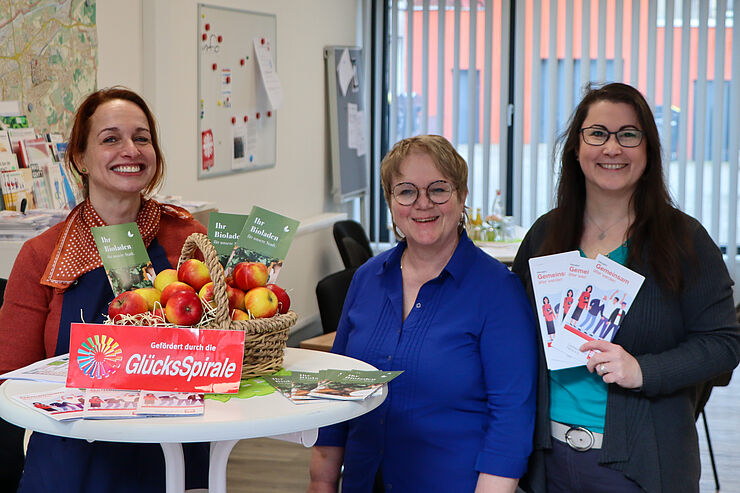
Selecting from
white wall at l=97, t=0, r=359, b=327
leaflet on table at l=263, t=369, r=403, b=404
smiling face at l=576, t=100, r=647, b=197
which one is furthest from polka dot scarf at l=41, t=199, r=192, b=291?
white wall at l=97, t=0, r=359, b=327

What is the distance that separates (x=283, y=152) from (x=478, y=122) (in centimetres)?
209

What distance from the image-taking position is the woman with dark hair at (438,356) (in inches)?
76.9

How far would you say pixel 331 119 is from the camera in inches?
260

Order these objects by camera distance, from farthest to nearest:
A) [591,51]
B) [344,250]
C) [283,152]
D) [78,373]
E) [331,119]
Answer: [591,51] → [331,119] → [283,152] → [344,250] → [78,373]

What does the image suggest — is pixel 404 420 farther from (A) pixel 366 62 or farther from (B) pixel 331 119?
(A) pixel 366 62

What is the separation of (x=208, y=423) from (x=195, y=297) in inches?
11.9

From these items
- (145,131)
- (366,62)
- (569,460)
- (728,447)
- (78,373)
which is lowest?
(728,447)

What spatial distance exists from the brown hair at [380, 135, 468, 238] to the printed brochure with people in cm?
28

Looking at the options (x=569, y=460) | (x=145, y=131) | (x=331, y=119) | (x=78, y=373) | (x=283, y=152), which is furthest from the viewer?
(x=331, y=119)

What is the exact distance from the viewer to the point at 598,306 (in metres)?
1.93

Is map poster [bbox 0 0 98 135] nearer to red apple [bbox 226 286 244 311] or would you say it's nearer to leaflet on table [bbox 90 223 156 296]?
leaflet on table [bbox 90 223 156 296]

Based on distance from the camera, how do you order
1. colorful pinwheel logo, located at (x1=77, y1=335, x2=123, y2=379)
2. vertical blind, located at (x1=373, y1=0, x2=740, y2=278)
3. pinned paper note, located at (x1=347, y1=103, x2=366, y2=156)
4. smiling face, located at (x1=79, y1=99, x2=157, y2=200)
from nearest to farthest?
1. colorful pinwheel logo, located at (x1=77, y1=335, x2=123, y2=379)
2. smiling face, located at (x1=79, y1=99, x2=157, y2=200)
3. pinned paper note, located at (x1=347, y1=103, x2=366, y2=156)
4. vertical blind, located at (x1=373, y1=0, x2=740, y2=278)

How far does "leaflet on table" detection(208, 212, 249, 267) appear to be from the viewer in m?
1.91

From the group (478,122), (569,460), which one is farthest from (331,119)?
(569,460)
